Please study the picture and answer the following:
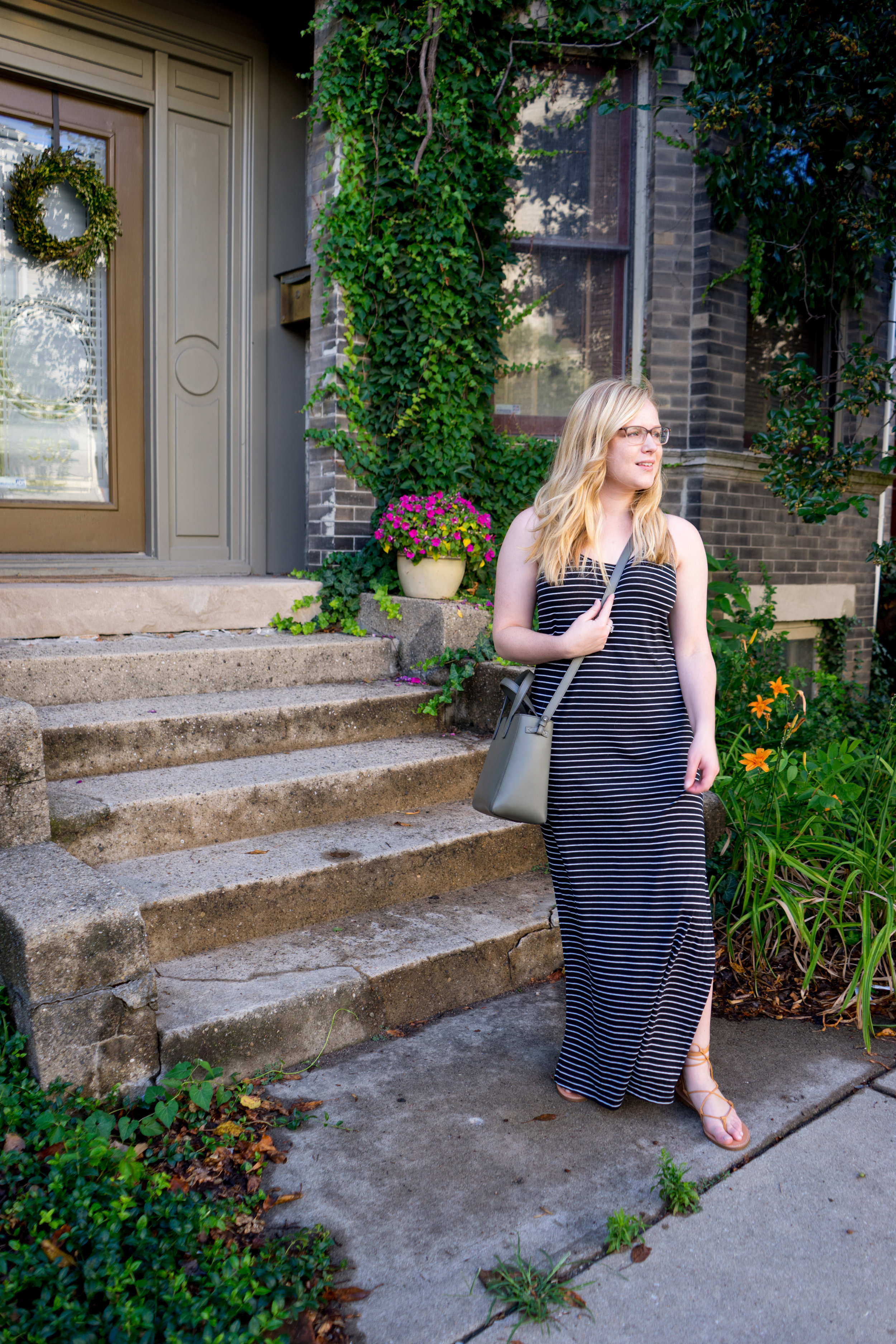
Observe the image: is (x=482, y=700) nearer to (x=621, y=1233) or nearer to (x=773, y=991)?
(x=773, y=991)

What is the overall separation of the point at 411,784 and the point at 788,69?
3.85 meters

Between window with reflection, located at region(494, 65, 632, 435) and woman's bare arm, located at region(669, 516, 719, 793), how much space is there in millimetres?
3578

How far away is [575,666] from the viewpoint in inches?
93.7

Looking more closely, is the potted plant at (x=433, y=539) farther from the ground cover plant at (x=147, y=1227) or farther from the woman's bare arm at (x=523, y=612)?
the ground cover plant at (x=147, y=1227)

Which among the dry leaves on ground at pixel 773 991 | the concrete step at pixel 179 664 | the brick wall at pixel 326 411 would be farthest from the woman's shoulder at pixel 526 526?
the brick wall at pixel 326 411

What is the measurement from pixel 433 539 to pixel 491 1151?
3.05 m

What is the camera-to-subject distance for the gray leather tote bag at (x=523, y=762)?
2303 millimetres

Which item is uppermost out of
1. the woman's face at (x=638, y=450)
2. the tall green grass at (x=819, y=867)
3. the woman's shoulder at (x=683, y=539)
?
the woman's face at (x=638, y=450)

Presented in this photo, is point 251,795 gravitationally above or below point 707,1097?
above

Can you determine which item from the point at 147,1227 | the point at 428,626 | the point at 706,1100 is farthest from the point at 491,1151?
the point at 428,626

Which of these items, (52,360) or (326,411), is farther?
(326,411)

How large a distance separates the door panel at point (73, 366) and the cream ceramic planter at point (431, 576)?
1453mm

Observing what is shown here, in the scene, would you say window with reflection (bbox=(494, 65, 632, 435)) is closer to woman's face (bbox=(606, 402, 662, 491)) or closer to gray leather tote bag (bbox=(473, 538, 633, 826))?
woman's face (bbox=(606, 402, 662, 491))

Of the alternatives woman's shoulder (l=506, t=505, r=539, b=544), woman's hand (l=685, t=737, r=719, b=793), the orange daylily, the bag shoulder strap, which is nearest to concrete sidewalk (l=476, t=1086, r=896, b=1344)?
woman's hand (l=685, t=737, r=719, b=793)
